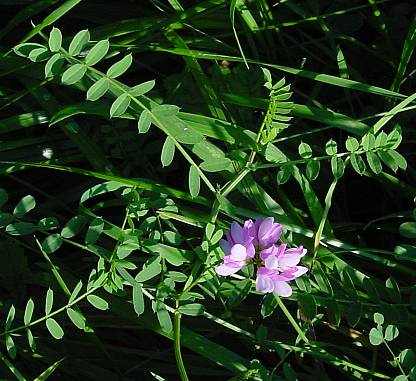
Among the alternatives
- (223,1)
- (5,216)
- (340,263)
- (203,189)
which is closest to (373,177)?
(340,263)

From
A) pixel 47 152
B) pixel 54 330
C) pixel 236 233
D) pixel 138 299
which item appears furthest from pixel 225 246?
pixel 47 152

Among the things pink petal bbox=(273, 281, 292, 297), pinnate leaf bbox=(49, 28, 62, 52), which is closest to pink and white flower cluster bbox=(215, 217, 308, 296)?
pink petal bbox=(273, 281, 292, 297)

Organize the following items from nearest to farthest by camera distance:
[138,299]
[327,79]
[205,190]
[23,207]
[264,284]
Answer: [264,284], [138,299], [23,207], [327,79], [205,190]

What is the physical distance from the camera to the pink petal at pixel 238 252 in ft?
4.50

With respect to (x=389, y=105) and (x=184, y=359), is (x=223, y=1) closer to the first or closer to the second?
(x=389, y=105)

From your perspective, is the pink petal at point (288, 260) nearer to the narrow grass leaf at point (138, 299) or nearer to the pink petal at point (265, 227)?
the pink petal at point (265, 227)

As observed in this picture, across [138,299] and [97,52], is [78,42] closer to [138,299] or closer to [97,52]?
[97,52]

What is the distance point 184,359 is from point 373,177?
0.58m

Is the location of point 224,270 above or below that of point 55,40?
below

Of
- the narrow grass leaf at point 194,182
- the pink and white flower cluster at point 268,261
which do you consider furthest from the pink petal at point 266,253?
the narrow grass leaf at point 194,182

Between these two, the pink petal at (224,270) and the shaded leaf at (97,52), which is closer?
the pink petal at (224,270)

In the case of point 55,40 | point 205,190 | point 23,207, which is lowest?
point 205,190

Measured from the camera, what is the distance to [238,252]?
54.1 inches

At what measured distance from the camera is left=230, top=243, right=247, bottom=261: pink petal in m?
1.37
